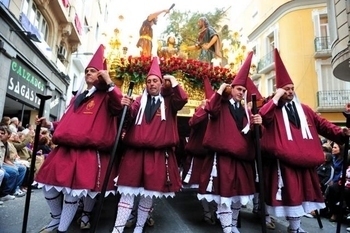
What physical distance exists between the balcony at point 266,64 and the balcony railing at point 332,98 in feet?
10.1

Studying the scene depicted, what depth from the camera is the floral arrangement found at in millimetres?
4016

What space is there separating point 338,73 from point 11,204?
865 cm

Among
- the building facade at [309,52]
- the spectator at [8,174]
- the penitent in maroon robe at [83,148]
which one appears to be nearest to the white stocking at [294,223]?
the penitent in maroon robe at [83,148]

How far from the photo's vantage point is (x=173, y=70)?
4.06 metres

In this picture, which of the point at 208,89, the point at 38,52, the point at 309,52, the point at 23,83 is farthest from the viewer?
the point at 309,52

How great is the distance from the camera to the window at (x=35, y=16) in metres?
8.50

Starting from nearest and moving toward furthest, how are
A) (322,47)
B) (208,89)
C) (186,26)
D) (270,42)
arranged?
(208,89) < (186,26) < (322,47) < (270,42)

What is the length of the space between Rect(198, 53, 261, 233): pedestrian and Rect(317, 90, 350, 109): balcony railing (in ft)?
40.2

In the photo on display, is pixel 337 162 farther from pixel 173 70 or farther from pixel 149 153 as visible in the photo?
pixel 149 153

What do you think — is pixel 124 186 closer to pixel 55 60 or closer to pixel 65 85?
pixel 55 60

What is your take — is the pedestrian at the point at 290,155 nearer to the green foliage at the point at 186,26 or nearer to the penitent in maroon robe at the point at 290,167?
the penitent in maroon robe at the point at 290,167

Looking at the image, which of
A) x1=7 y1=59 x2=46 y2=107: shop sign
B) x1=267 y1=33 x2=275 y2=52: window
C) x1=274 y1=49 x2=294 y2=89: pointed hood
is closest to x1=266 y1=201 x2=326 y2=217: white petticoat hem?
x1=274 y1=49 x2=294 y2=89: pointed hood

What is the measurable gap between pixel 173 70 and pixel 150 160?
189 cm

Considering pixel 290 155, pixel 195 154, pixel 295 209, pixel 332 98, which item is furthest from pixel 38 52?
pixel 332 98
